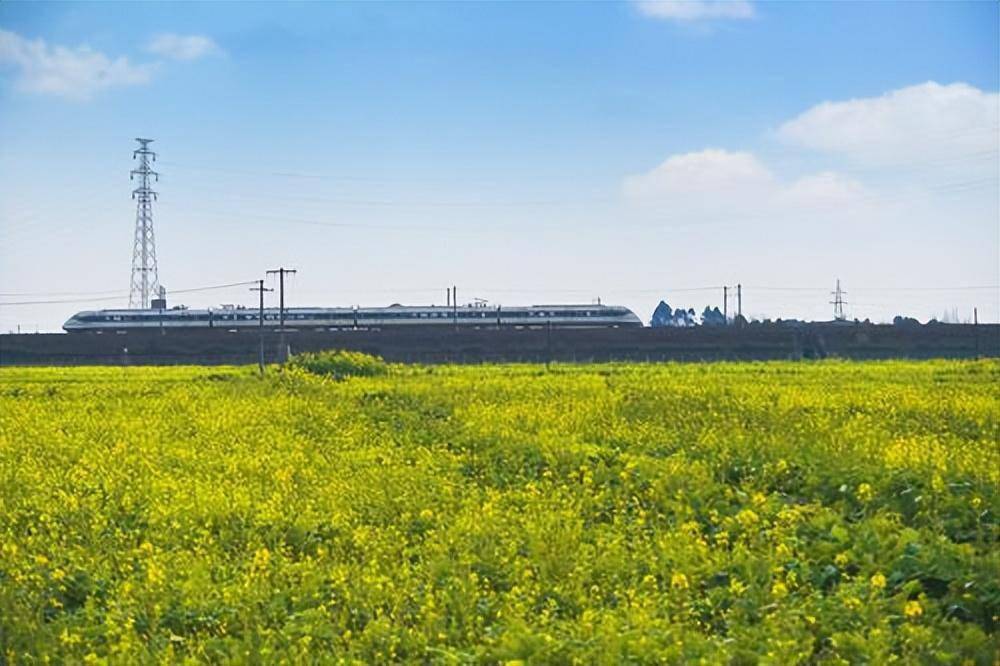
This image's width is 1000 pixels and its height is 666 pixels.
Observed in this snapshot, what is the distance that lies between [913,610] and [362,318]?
53394mm

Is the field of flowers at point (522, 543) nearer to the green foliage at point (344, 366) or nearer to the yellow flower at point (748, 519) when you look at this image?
the yellow flower at point (748, 519)

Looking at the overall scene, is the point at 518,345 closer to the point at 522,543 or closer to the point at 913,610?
the point at 522,543

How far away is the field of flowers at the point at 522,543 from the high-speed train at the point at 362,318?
1733 inches

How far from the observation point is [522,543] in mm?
8016

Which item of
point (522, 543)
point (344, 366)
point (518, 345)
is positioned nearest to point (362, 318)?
point (518, 345)

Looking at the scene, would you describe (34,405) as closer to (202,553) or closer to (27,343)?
(202,553)

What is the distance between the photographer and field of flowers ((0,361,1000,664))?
20.6 feet

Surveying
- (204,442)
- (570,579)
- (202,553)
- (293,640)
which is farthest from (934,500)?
(204,442)

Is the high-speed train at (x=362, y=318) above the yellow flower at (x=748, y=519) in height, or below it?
above

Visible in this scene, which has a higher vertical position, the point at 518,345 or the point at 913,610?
the point at 518,345

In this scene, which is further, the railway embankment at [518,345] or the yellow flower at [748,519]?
the railway embankment at [518,345]

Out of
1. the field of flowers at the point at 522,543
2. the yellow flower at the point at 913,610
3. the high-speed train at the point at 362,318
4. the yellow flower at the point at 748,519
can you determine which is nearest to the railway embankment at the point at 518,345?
the high-speed train at the point at 362,318

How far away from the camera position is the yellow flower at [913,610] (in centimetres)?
607

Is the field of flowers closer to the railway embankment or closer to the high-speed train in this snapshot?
the railway embankment
